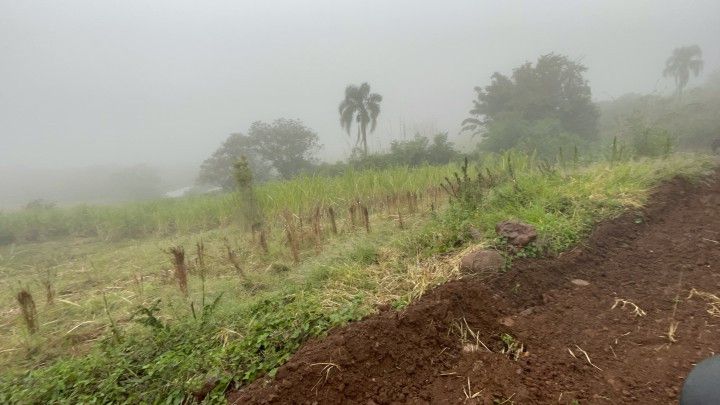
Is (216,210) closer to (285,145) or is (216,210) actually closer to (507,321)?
(507,321)

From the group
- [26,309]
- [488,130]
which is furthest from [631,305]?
[488,130]

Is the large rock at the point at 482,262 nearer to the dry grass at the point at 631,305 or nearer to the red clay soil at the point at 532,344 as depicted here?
the red clay soil at the point at 532,344

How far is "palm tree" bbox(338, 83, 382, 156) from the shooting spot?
15.7 meters

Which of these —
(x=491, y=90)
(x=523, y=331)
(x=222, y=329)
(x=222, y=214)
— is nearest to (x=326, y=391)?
(x=222, y=329)

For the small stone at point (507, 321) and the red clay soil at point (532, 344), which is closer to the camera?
the red clay soil at point (532, 344)

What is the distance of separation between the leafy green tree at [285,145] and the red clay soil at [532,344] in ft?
49.9

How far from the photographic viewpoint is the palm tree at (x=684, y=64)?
27484mm

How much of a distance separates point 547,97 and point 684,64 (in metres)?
20.7

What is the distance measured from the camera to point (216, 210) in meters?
7.82

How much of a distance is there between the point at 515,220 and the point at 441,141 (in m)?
10.5

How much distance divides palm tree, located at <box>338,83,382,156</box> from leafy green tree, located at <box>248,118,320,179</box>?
9.70 ft

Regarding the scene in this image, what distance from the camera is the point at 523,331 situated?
6.63 feet

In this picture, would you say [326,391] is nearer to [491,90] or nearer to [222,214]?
[222,214]

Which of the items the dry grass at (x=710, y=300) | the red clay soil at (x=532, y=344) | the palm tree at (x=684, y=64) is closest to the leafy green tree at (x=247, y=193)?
the red clay soil at (x=532, y=344)
